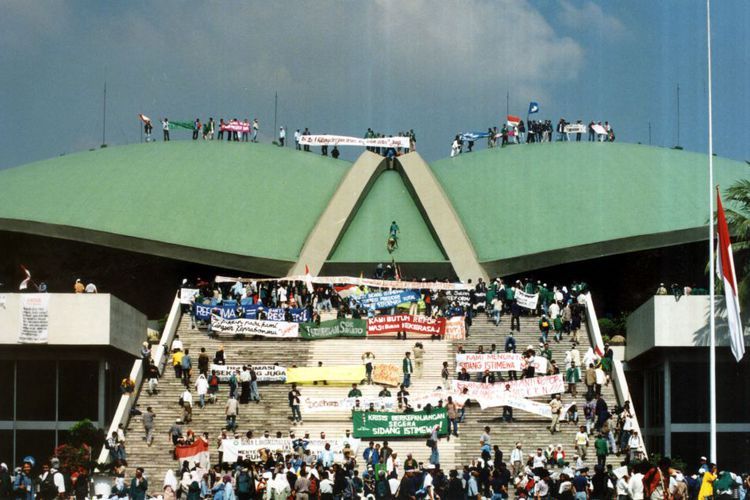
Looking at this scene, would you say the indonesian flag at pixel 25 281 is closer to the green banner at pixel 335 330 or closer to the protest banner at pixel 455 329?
the green banner at pixel 335 330

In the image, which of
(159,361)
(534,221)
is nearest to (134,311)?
(159,361)

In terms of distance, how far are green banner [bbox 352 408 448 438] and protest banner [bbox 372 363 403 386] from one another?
3.27 m

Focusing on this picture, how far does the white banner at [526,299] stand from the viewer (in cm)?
4631

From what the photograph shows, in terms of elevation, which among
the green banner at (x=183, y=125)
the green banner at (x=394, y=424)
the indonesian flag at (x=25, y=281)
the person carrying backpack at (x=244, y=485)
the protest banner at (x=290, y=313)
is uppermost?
the green banner at (x=183, y=125)

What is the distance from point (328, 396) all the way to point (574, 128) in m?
25.4

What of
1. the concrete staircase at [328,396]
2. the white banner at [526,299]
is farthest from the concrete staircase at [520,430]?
the white banner at [526,299]

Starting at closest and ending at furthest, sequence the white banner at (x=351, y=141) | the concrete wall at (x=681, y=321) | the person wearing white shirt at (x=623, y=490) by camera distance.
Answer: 1. the person wearing white shirt at (x=623, y=490)
2. the concrete wall at (x=681, y=321)
3. the white banner at (x=351, y=141)

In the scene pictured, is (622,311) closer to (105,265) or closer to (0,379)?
(105,265)

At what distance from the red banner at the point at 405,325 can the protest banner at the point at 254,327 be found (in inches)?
89.1

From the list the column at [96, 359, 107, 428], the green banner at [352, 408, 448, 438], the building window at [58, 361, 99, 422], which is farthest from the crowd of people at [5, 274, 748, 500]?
the building window at [58, 361, 99, 422]

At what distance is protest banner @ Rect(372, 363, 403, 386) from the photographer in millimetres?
40844

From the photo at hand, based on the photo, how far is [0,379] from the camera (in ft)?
142

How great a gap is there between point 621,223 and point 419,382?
603 inches

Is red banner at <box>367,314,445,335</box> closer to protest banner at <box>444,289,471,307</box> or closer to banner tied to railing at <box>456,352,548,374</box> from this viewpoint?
protest banner at <box>444,289,471,307</box>
